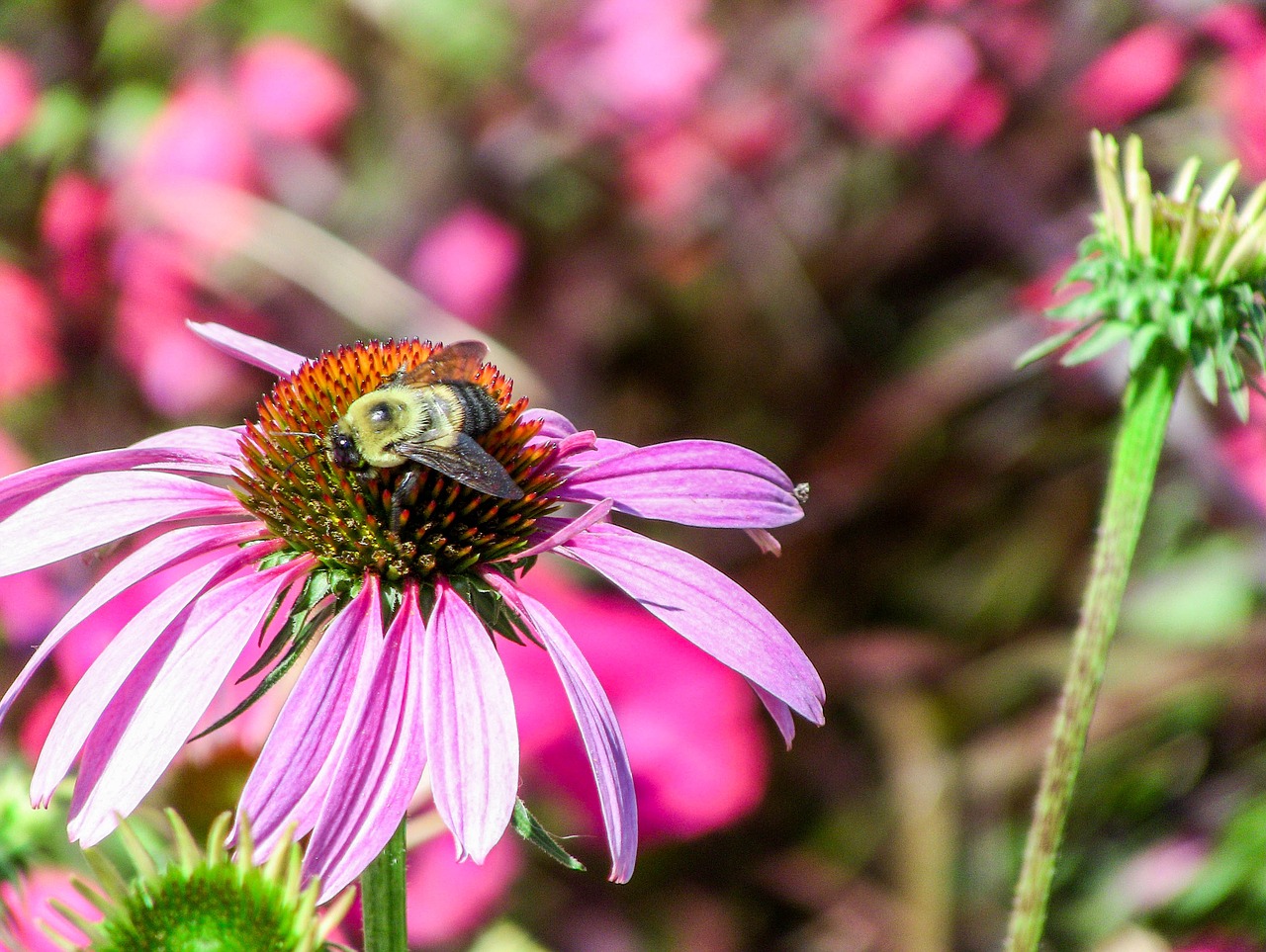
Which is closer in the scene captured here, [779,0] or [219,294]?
[219,294]


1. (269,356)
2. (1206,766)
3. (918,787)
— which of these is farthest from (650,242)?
(269,356)

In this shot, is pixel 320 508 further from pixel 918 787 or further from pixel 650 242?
pixel 650 242

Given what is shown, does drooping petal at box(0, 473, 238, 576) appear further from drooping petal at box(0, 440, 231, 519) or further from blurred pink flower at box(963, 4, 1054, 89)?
blurred pink flower at box(963, 4, 1054, 89)

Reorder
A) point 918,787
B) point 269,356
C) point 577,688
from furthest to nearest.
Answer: point 918,787, point 269,356, point 577,688

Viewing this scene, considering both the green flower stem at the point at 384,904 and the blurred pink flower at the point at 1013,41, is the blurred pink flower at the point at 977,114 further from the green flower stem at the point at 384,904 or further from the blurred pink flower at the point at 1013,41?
the green flower stem at the point at 384,904

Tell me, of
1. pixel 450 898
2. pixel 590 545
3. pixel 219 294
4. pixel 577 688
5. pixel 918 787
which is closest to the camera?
pixel 577 688

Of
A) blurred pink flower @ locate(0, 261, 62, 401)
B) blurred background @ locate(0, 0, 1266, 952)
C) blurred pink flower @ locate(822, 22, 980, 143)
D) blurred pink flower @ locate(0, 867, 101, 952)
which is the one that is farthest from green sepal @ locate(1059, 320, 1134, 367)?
blurred pink flower @ locate(0, 261, 62, 401)

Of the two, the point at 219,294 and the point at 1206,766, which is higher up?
the point at 219,294

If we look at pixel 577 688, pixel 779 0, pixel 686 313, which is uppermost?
pixel 779 0
